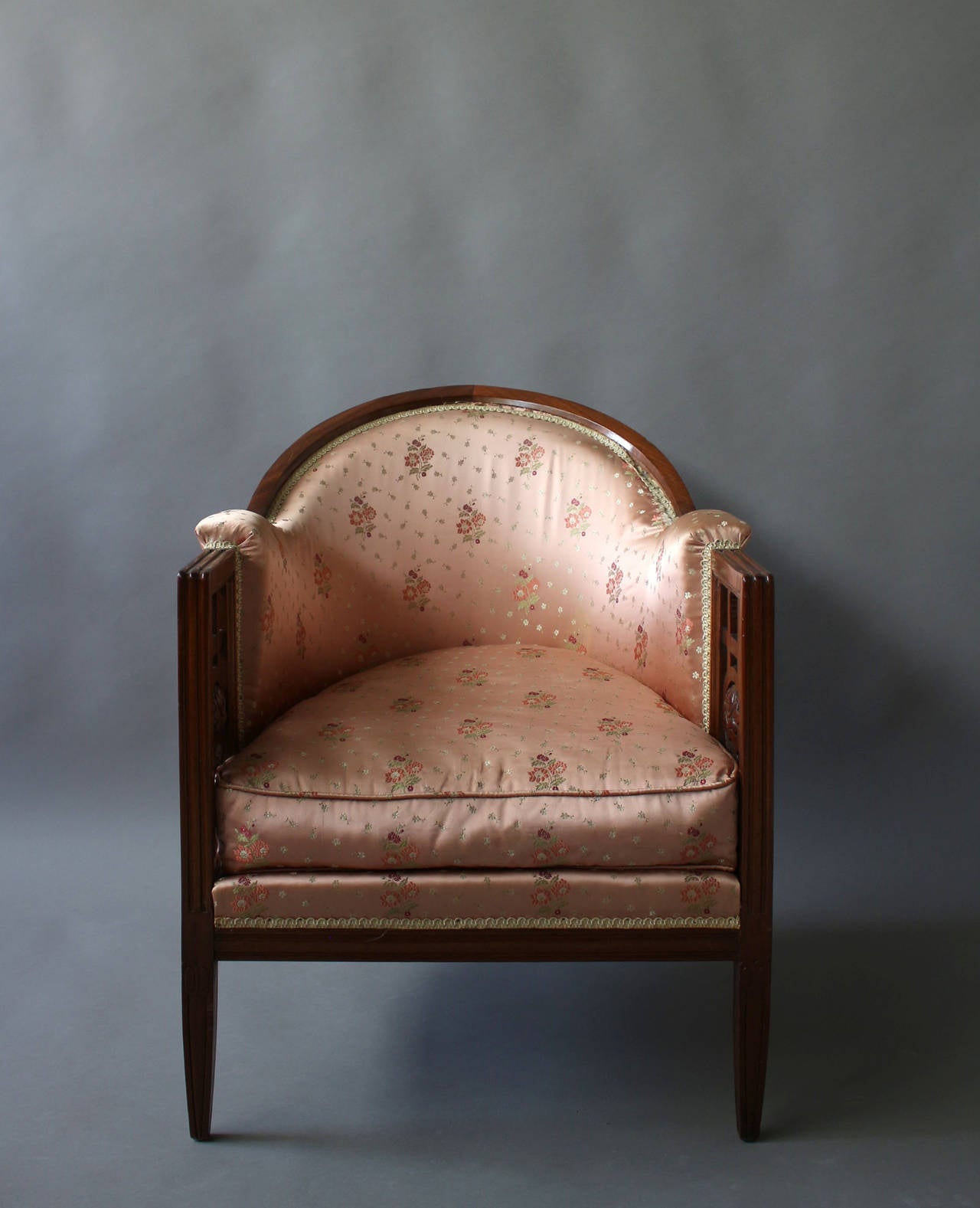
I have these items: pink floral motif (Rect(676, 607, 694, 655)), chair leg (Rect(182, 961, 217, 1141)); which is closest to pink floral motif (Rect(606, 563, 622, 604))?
pink floral motif (Rect(676, 607, 694, 655))

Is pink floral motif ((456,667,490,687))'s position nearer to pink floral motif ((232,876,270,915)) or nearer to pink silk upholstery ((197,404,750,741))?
pink silk upholstery ((197,404,750,741))

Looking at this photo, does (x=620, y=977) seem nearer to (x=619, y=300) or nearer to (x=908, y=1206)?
(x=908, y=1206)

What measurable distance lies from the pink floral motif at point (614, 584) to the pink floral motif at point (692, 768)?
52 cm

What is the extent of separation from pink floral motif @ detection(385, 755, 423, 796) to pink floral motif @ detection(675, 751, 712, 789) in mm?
329

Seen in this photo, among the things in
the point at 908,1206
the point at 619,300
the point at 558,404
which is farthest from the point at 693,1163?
the point at 619,300

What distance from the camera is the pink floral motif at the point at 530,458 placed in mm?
2160

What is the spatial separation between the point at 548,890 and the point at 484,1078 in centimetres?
39

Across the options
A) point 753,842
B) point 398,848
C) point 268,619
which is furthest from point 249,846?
point 753,842

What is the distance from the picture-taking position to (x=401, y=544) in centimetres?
212

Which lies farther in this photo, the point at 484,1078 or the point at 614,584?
the point at 614,584

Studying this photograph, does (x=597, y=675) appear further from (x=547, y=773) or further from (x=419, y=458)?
(x=419, y=458)

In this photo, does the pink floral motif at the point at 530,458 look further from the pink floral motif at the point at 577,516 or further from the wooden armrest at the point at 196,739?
the wooden armrest at the point at 196,739

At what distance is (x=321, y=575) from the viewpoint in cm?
201

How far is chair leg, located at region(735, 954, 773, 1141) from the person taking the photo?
1.50 metres
